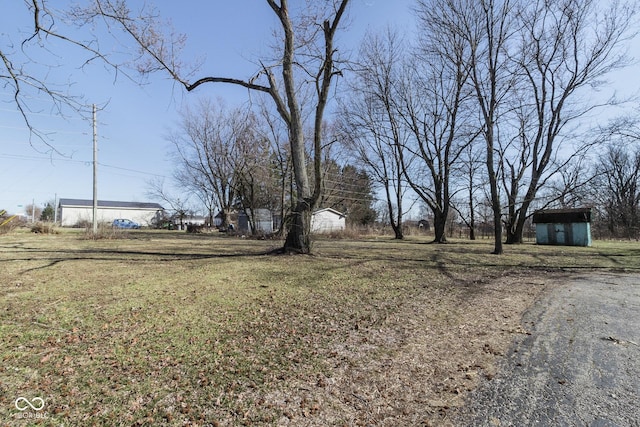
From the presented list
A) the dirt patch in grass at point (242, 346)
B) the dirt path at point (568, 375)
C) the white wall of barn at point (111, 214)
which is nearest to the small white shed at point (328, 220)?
the dirt patch in grass at point (242, 346)

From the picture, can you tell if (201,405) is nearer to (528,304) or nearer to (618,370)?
(618,370)

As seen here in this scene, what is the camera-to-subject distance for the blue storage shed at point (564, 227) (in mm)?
17734

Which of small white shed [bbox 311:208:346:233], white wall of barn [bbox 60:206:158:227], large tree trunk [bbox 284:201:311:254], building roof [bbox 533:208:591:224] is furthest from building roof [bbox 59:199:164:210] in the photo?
building roof [bbox 533:208:591:224]

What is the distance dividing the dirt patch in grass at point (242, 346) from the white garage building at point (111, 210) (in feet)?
172

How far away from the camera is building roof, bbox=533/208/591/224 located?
17734 mm

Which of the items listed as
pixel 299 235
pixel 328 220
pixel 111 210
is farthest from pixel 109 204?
pixel 299 235

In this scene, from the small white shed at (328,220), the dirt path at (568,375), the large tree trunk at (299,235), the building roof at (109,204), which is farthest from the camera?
the building roof at (109,204)

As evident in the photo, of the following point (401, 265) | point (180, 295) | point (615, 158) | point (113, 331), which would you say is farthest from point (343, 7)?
point (615, 158)

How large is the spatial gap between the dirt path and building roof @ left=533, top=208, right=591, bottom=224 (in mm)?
16593

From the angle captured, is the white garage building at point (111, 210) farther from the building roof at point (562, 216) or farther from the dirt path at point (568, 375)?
the dirt path at point (568, 375)

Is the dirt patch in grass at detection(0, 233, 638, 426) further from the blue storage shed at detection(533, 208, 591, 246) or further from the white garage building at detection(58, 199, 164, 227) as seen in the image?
the white garage building at detection(58, 199, 164, 227)

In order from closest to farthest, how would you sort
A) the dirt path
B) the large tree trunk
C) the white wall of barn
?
the dirt path
the large tree trunk
the white wall of barn

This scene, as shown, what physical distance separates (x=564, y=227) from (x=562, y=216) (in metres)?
0.67

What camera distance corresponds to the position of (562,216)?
18781 millimetres
